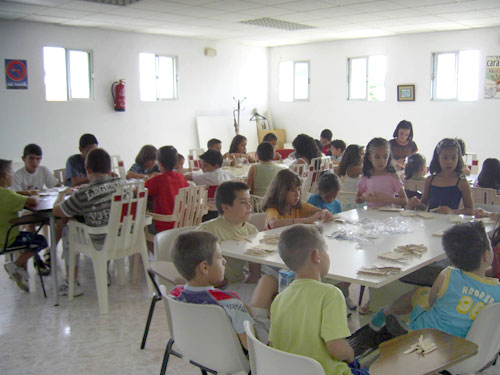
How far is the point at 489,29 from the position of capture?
361 inches

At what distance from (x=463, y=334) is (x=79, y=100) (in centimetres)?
825

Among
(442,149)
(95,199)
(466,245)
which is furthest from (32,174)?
(466,245)

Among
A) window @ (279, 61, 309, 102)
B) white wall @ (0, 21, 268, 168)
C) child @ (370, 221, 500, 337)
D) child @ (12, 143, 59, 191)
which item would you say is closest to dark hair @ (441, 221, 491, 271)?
child @ (370, 221, 500, 337)

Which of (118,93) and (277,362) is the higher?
(118,93)

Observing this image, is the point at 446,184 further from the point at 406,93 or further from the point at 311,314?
the point at 406,93

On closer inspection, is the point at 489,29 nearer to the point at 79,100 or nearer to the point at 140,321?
the point at 79,100

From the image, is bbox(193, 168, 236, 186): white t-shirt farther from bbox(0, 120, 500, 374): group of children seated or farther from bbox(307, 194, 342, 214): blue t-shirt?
bbox(307, 194, 342, 214): blue t-shirt

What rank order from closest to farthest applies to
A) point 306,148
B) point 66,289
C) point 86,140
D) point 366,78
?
1. point 66,289
2. point 86,140
3. point 306,148
4. point 366,78

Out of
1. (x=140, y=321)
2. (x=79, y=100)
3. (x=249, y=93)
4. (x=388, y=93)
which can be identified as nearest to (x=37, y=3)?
(x=79, y=100)

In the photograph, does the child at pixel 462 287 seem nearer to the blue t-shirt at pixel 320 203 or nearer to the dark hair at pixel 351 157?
the blue t-shirt at pixel 320 203

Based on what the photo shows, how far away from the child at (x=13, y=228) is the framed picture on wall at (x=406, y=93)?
8.08 metres

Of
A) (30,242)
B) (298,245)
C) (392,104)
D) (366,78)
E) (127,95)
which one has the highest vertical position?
(366,78)

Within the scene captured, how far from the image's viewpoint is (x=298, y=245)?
1.89 meters

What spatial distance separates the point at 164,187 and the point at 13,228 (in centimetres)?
123
